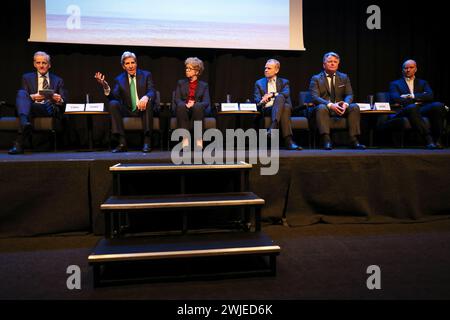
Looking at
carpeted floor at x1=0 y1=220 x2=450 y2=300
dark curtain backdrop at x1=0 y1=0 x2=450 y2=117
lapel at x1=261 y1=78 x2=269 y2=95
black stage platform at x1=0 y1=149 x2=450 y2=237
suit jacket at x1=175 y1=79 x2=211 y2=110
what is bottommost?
carpeted floor at x1=0 y1=220 x2=450 y2=300

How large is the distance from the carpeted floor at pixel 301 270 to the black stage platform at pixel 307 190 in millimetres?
138

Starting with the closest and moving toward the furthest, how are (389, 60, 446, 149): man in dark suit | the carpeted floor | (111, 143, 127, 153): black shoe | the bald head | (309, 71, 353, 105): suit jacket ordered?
the carpeted floor
(111, 143, 127, 153): black shoe
(389, 60, 446, 149): man in dark suit
(309, 71, 353, 105): suit jacket
the bald head

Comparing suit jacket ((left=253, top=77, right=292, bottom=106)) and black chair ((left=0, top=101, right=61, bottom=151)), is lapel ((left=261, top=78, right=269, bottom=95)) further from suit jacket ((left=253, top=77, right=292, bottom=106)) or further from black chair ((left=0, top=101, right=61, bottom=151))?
black chair ((left=0, top=101, right=61, bottom=151))

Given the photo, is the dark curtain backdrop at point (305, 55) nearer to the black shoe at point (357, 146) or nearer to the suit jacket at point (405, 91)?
the suit jacket at point (405, 91)

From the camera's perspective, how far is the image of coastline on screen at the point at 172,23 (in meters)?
4.34

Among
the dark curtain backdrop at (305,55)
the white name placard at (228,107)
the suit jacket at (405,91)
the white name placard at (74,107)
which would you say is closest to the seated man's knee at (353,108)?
the suit jacket at (405,91)

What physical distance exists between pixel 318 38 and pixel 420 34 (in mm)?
1579

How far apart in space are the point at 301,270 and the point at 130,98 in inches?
108

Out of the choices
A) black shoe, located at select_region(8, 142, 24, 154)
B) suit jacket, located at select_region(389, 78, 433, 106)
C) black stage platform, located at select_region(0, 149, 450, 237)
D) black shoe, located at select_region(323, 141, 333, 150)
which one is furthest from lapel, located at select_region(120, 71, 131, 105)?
suit jacket, located at select_region(389, 78, 433, 106)

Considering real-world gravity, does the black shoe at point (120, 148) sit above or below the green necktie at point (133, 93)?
below

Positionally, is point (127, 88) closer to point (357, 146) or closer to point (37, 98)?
point (37, 98)

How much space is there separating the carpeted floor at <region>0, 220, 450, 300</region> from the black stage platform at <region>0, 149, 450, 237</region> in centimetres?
14

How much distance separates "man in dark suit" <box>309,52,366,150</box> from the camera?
3732 mm

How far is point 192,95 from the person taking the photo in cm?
401
